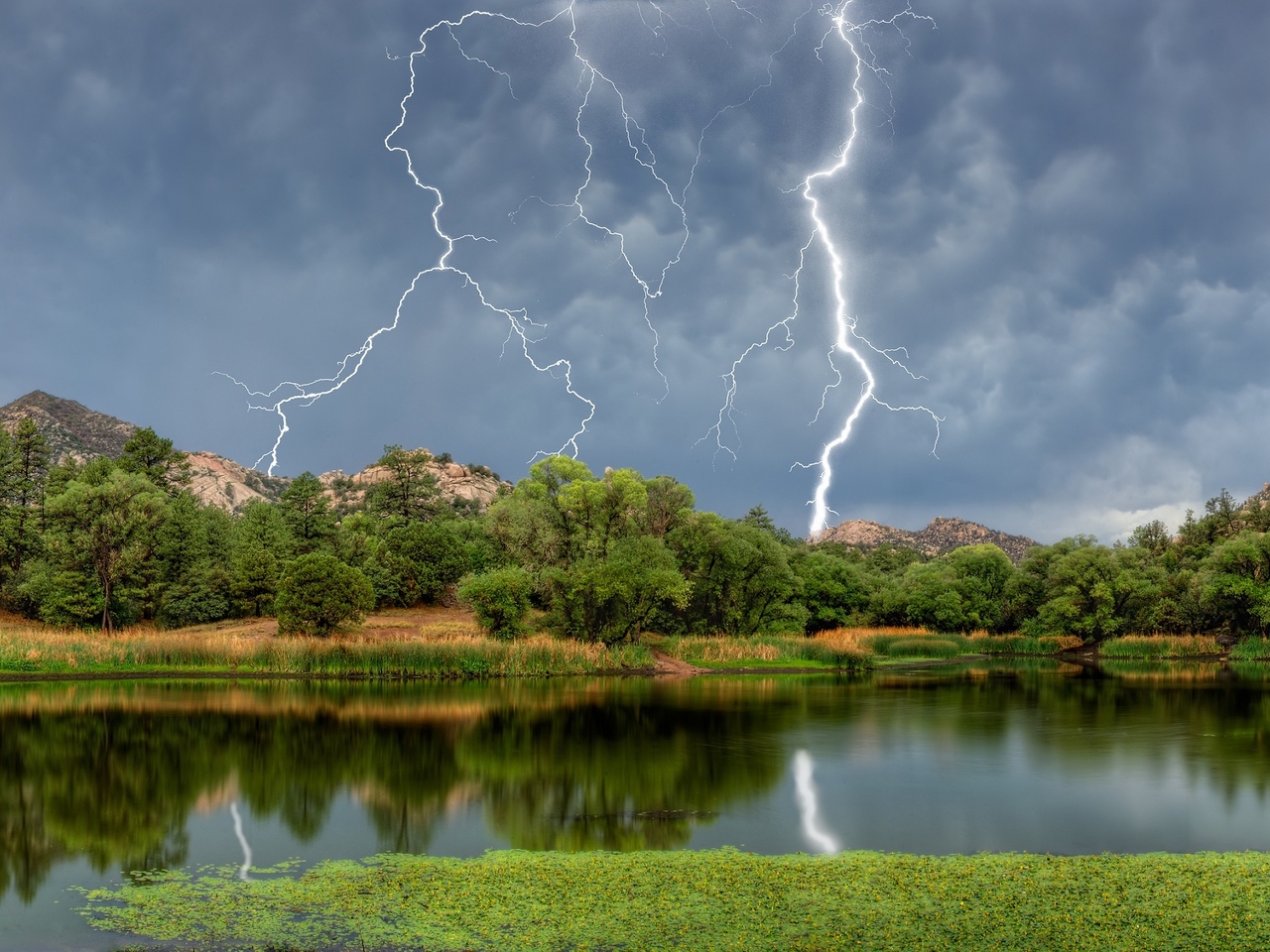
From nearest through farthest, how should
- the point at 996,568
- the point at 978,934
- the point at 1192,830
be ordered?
the point at 978,934 < the point at 1192,830 < the point at 996,568

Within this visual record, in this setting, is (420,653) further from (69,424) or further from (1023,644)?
(69,424)

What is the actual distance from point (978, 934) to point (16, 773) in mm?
19789

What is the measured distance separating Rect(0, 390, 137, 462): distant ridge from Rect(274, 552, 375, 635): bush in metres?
103

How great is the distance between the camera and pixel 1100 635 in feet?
258

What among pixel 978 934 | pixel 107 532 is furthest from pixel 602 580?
pixel 978 934

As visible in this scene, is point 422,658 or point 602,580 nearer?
point 422,658

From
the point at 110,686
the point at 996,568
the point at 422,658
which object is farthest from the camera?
the point at 996,568

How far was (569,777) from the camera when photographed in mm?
20891

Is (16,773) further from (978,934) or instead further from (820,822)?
(978,934)

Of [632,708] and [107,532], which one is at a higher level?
[107,532]

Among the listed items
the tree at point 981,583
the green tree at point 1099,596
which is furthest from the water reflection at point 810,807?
the tree at point 981,583

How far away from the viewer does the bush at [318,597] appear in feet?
170

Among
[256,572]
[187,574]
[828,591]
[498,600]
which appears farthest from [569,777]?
[828,591]

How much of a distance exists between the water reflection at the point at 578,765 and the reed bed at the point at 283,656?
381cm
